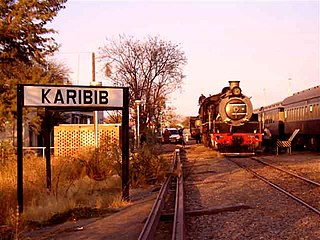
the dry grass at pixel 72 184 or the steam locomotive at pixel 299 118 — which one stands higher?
the steam locomotive at pixel 299 118

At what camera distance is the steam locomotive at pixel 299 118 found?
32.8 meters

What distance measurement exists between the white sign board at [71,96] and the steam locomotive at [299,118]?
67.3 feet

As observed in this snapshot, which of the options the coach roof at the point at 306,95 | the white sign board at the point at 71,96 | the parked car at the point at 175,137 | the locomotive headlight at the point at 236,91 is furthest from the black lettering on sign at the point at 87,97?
the parked car at the point at 175,137

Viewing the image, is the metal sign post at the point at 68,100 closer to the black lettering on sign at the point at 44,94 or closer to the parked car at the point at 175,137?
the black lettering on sign at the point at 44,94

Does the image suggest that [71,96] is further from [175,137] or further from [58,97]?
[175,137]

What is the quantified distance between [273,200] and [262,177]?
5742 mm

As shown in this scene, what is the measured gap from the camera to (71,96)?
13.3m

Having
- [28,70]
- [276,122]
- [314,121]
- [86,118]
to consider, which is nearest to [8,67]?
[28,70]

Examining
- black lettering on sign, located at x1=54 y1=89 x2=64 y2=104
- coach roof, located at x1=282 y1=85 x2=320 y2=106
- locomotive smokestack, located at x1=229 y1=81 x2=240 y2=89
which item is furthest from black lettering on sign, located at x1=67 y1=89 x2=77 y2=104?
coach roof, located at x1=282 y1=85 x2=320 y2=106

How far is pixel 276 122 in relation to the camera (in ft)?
143

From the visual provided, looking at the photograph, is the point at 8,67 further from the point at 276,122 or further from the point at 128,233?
the point at 276,122

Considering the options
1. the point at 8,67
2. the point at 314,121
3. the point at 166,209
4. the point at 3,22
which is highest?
the point at 3,22

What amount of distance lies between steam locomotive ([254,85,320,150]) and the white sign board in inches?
807

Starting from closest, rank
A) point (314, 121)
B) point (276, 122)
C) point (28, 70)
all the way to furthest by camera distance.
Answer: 1. point (28, 70)
2. point (314, 121)
3. point (276, 122)
